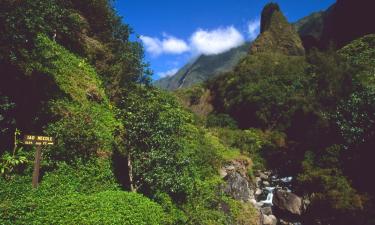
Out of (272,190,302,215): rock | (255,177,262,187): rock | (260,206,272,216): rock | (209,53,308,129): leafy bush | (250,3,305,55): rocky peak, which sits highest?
(250,3,305,55): rocky peak

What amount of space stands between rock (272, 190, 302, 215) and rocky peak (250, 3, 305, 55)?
1964 inches

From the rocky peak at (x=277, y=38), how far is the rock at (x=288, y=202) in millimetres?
49878

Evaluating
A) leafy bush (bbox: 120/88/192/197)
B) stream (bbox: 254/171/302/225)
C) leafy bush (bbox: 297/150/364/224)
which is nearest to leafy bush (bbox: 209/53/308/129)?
stream (bbox: 254/171/302/225)

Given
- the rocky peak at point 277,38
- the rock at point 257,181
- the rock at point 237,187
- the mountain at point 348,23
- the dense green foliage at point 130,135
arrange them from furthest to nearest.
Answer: the rocky peak at point 277,38, the mountain at point 348,23, the rock at point 257,181, the rock at point 237,187, the dense green foliage at point 130,135

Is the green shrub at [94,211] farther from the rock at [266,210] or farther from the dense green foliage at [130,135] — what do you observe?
the rock at [266,210]

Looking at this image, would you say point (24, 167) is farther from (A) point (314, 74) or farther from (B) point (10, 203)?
(A) point (314, 74)

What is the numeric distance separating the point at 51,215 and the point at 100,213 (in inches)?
64.1

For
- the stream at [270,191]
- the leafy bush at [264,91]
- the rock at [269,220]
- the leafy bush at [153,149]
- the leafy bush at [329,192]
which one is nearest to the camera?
the leafy bush at [153,149]

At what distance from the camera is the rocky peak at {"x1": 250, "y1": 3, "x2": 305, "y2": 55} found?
247 feet

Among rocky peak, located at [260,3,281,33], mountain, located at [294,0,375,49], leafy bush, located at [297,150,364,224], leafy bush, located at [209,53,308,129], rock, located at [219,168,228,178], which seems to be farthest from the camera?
rocky peak, located at [260,3,281,33]

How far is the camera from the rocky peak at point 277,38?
75.4m

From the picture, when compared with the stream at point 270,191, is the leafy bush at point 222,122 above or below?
above

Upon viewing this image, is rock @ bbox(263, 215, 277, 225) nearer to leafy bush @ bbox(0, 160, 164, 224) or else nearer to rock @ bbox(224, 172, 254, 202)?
rock @ bbox(224, 172, 254, 202)

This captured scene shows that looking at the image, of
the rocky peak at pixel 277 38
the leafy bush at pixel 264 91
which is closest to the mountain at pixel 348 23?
the rocky peak at pixel 277 38
